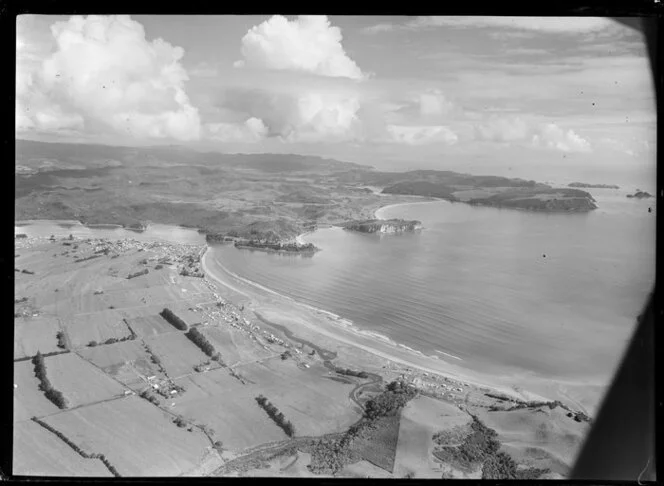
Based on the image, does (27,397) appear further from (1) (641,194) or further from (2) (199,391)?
(1) (641,194)

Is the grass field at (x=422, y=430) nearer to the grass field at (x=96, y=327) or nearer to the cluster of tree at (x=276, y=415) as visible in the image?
the cluster of tree at (x=276, y=415)

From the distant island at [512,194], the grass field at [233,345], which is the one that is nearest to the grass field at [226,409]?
the grass field at [233,345]

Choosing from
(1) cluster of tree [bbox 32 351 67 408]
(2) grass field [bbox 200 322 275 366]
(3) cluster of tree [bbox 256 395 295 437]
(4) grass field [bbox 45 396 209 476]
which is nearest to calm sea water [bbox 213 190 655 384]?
(2) grass field [bbox 200 322 275 366]

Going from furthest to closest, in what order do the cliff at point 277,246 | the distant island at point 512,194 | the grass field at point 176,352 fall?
the cliff at point 277,246, the distant island at point 512,194, the grass field at point 176,352

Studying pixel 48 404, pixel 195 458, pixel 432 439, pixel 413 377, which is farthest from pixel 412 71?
pixel 48 404

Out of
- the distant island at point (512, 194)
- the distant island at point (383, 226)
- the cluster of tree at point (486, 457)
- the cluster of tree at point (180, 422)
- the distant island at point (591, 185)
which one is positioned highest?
the distant island at point (591, 185)

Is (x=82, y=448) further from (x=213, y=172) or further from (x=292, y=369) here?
(x=213, y=172)
